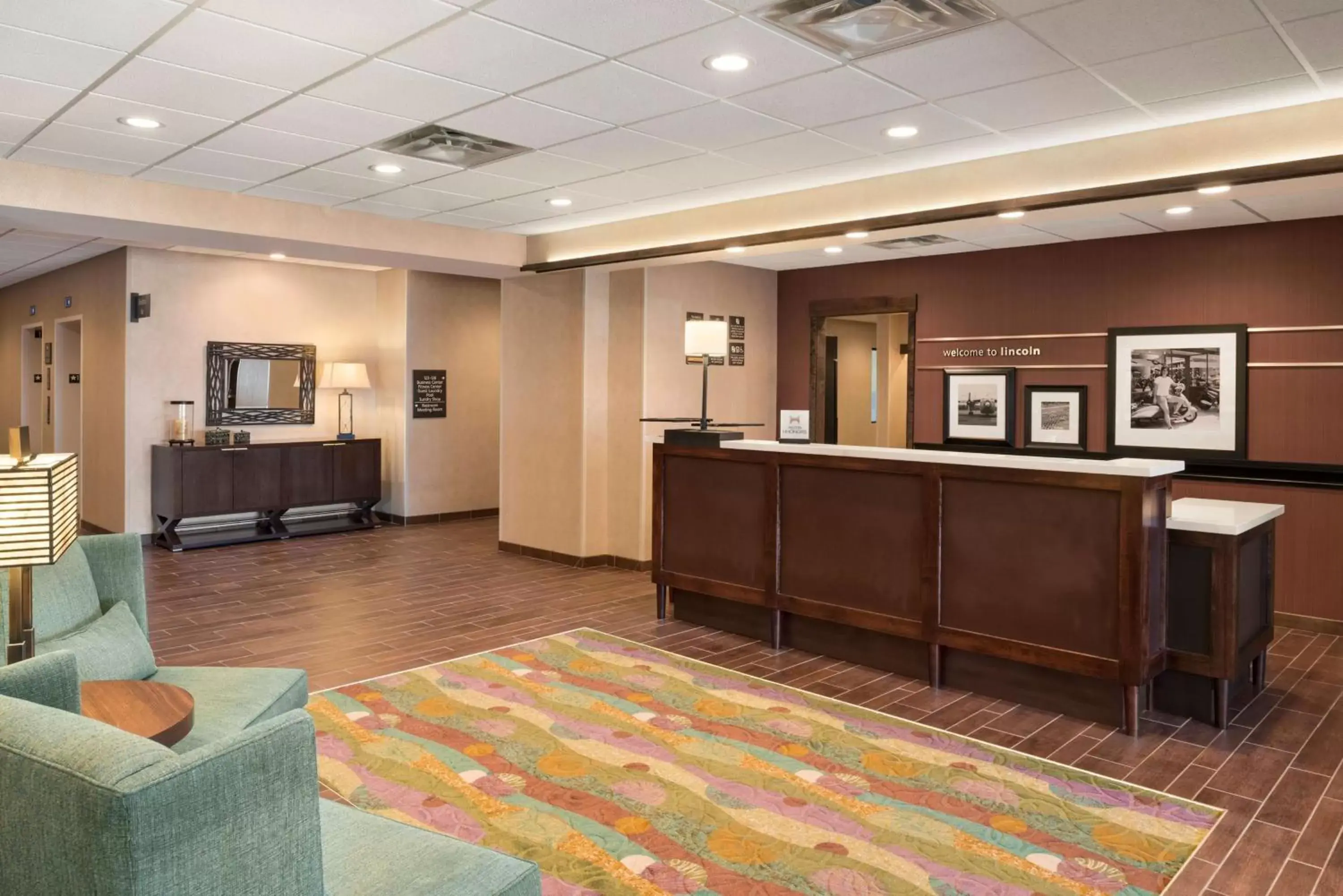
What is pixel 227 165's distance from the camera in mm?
5398

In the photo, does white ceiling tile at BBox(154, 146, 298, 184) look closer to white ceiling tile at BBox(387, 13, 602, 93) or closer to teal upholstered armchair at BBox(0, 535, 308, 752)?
white ceiling tile at BBox(387, 13, 602, 93)

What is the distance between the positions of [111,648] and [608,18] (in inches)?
106

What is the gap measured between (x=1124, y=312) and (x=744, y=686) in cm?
425

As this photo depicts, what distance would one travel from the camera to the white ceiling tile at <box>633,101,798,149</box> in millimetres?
4320

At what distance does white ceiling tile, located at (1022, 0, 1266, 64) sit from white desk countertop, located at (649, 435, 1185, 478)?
5.50 ft

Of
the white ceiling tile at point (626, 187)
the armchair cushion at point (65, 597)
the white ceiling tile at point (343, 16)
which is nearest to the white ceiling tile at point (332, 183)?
the white ceiling tile at point (626, 187)

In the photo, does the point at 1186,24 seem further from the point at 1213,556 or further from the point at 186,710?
the point at 186,710

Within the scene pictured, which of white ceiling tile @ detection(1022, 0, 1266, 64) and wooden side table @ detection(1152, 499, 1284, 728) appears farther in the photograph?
wooden side table @ detection(1152, 499, 1284, 728)

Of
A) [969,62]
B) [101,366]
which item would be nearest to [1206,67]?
[969,62]

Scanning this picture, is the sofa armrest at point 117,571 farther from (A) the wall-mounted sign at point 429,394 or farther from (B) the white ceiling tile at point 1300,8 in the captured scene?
(A) the wall-mounted sign at point 429,394

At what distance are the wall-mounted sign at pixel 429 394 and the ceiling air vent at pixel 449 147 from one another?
501cm

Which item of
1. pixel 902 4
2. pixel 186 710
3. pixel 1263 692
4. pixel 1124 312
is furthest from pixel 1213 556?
pixel 186 710

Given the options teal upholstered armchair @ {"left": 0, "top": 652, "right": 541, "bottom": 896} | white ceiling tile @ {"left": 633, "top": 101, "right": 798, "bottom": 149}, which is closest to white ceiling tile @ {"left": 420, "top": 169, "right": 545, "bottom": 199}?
white ceiling tile @ {"left": 633, "top": 101, "right": 798, "bottom": 149}

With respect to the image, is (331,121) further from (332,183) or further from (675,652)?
(675,652)
